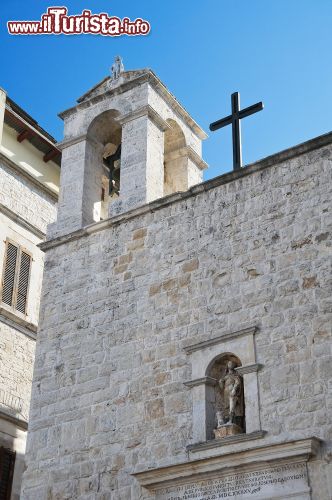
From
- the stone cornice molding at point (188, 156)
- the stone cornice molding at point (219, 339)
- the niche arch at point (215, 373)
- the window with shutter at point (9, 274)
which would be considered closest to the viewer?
the niche arch at point (215, 373)

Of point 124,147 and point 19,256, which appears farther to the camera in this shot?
point 19,256

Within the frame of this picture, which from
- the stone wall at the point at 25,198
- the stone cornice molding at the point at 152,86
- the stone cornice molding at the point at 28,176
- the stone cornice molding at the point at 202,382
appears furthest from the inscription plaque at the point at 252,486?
the stone cornice molding at the point at 28,176

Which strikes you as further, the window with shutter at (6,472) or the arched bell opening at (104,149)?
the window with shutter at (6,472)

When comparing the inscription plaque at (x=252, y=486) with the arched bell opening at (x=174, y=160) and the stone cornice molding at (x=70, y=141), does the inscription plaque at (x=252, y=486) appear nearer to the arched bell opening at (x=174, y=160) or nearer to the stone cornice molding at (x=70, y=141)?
the arched bell opening at (x=174, y=160)

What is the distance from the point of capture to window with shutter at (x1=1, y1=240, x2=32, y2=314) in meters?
13.7

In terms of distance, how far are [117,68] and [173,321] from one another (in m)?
4.33

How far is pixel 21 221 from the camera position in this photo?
564 inches

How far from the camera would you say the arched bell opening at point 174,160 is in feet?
39.6

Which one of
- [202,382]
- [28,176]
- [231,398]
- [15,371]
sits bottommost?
[231,398]

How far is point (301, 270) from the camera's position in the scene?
28.5 ft

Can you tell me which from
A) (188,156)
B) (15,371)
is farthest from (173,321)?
(15,371)

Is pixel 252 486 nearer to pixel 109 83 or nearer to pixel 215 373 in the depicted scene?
pixel 215 373

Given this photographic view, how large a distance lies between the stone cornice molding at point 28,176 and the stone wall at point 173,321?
434 cm

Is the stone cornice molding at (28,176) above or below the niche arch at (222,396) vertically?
above
